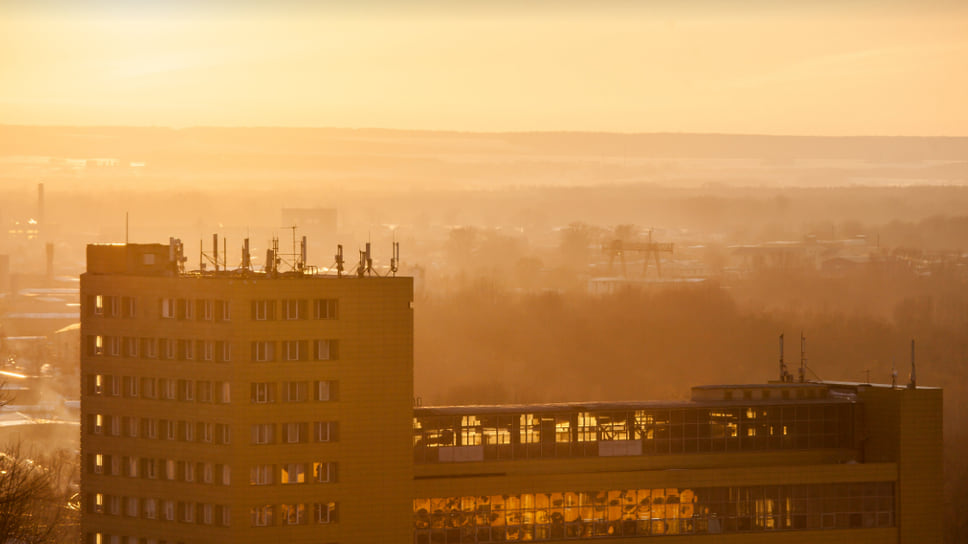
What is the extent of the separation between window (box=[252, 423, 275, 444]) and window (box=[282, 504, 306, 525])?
369 cm

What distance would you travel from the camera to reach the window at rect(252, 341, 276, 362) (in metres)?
85.4

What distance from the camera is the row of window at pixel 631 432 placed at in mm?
89250

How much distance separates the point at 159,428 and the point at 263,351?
7720 mm

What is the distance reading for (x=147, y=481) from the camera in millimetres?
87250

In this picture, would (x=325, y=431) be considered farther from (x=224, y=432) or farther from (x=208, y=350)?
(x=208, y=350)

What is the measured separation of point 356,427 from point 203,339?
993cm

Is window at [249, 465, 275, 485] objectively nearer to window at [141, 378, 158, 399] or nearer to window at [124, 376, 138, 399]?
window at [141, 378, 158, 399]

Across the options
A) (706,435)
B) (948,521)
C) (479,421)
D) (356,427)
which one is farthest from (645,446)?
(948,521)

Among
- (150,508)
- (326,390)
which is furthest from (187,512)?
(326,390)

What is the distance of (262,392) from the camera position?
85125mm

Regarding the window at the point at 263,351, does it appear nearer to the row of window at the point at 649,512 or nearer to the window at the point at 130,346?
the window at the point at 130,346

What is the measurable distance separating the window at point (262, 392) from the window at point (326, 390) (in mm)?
2489

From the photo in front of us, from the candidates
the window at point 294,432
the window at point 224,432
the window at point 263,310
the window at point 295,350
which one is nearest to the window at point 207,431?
the window at point 224,432

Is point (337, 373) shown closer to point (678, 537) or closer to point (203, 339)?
point (203, 339)
